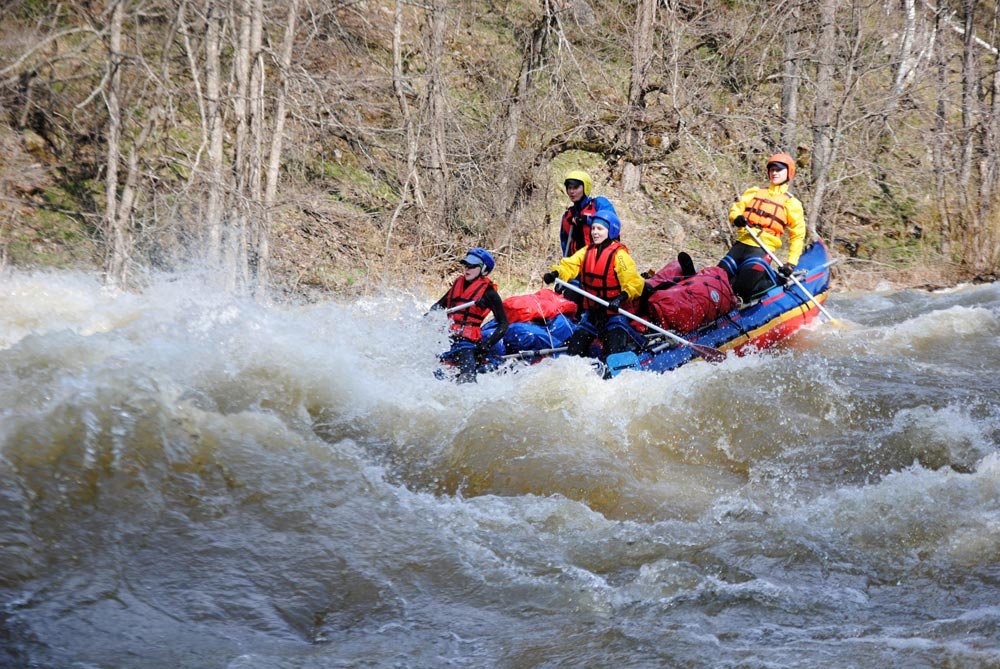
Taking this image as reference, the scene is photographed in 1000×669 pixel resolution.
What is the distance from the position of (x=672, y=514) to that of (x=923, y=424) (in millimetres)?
2410

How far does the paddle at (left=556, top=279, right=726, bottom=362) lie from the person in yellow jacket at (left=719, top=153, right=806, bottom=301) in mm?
1237

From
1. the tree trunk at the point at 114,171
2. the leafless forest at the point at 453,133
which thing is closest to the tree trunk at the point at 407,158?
the leafless forest at the point at 453,133

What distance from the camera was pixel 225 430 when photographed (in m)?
5.31

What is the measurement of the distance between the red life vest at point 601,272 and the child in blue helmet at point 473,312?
91cm

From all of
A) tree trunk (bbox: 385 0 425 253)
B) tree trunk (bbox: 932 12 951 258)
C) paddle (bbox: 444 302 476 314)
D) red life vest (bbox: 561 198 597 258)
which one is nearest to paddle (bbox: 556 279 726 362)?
paddle (bbox: 444 302 476 314)

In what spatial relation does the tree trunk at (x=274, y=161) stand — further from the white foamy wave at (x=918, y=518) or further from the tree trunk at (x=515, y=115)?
the white foamy wave at (x=918, y=518)

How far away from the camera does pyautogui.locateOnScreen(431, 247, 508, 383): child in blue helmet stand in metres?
7.21

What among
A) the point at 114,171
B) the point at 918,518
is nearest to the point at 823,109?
the point at 114,171

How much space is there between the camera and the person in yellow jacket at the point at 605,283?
7.65m

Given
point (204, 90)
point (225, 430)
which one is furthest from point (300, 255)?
point (225, 430)

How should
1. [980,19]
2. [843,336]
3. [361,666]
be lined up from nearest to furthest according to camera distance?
1. [361,666]
2. [843,336]
3. [980,19]

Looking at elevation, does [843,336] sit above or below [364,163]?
below

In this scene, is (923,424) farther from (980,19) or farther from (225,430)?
(980,19)

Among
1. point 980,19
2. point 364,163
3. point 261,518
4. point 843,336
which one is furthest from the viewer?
point 980,19
